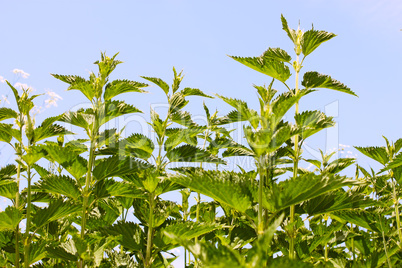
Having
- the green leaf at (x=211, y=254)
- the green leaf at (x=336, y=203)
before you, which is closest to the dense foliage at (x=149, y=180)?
the green leaf at (x=336, y=203)

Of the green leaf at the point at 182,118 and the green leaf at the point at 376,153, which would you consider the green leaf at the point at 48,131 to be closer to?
the green leaf at the point at 182,118

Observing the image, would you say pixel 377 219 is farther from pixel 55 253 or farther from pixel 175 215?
pixel 55 253

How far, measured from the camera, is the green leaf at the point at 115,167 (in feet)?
7.76

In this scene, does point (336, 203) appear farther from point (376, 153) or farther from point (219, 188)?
point (376, 153)

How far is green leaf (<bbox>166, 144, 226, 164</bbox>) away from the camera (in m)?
2.62

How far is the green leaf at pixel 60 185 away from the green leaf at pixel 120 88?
0.64m

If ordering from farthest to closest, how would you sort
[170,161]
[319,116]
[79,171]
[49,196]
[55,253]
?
1. [49,196]
2. [170,161]
3. [79,171]
4. [55,253]
5. [319,116]

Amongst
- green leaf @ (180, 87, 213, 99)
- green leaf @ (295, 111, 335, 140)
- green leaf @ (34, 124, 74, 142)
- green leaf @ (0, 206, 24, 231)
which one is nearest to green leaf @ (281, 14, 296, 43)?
green leaf @ (295, 111, 335, 140)

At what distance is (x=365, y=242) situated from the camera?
3027 millimetres

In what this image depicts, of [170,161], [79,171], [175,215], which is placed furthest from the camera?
[175,215]

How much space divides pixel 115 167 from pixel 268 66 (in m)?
1.16

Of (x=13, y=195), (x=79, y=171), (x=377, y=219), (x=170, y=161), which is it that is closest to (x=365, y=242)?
Answer: (x=377, y=219)

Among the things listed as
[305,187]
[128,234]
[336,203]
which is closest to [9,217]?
[128,234]

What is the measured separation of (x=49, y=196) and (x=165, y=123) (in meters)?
1.15
